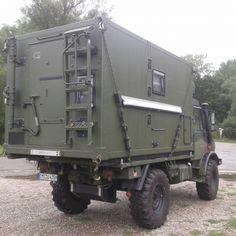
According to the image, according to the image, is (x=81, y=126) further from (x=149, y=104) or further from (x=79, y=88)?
(x=149, y=104)

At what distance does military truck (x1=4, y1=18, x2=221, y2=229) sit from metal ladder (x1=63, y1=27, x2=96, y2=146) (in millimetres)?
16

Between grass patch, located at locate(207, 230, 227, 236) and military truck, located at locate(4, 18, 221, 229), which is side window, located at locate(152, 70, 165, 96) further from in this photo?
grass patch, located at locate(207, 230, 227, 236)

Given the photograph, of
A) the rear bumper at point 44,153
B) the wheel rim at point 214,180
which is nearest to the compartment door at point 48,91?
the rear bumper at point 44,153

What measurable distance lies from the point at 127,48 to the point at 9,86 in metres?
2.19

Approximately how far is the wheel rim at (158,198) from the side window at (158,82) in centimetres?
186

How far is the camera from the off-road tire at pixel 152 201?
7609mm

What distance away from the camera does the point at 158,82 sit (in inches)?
343

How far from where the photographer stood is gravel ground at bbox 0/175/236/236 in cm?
764

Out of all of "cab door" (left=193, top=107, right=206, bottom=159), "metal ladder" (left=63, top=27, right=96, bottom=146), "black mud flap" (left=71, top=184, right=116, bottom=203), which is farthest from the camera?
"cab door" (left=193, top=107, right=206, bottom=159)

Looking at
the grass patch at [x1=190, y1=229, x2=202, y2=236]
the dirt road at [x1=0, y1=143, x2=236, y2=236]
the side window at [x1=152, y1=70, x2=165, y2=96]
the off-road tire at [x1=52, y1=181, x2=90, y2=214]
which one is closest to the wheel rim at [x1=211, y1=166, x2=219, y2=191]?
the dirt road at [x1=0, y1=143, x2=236, y2=236]

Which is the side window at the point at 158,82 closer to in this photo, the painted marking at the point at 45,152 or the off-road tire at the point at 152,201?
the off-road tire at the point at 152,201

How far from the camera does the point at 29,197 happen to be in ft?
35.0

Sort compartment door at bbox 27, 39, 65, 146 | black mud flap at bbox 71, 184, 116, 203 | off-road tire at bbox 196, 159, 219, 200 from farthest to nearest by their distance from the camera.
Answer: off-road tire at bbox 196, 159, 219, 200 → black mud flap at bbox 71, 184, 116, 203 → compartment door at bbox 27, 39, 65, 146

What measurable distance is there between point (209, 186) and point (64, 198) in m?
3.83
